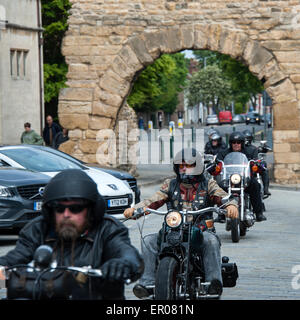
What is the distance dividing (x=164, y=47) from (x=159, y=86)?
193ft

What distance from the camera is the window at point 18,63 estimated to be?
37781mm

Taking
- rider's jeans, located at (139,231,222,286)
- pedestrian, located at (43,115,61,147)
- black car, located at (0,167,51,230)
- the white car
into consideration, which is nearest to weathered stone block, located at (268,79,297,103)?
pedestrian, located at (43,115,61,147)

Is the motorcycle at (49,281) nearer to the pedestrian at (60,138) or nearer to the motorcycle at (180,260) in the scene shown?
the motorcycle at (180,260)

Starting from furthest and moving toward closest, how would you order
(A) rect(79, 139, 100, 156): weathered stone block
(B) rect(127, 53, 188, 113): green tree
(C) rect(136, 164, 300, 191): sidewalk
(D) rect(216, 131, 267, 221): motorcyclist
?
(B) rect(127, 53, 188, 113): green tree < (A) rect(79, 139, 100, 156): weathered stone block < (C) rect(136, 164, 300, 191): sidewalk < (D) rect(216, 131, 267, 221): motorcyclist

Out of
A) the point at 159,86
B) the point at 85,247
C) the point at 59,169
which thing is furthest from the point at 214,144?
the point at 159,86

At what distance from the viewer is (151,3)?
23531mm

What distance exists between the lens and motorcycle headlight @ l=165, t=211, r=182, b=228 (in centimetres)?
697

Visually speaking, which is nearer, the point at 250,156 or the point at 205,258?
the point at 205,258

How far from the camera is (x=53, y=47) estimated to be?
1874 inches

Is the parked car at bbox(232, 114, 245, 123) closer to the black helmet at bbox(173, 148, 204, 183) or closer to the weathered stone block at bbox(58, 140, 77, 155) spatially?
the weathered stone block at bbox(58, 140, 77, 155)

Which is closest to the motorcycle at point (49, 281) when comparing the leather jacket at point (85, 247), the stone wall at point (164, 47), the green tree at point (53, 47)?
the leather jacket at point (85, 247)

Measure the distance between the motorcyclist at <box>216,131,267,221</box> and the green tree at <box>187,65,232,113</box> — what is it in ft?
293

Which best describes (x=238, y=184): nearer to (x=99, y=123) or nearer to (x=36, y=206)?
(x=36, y=206)
